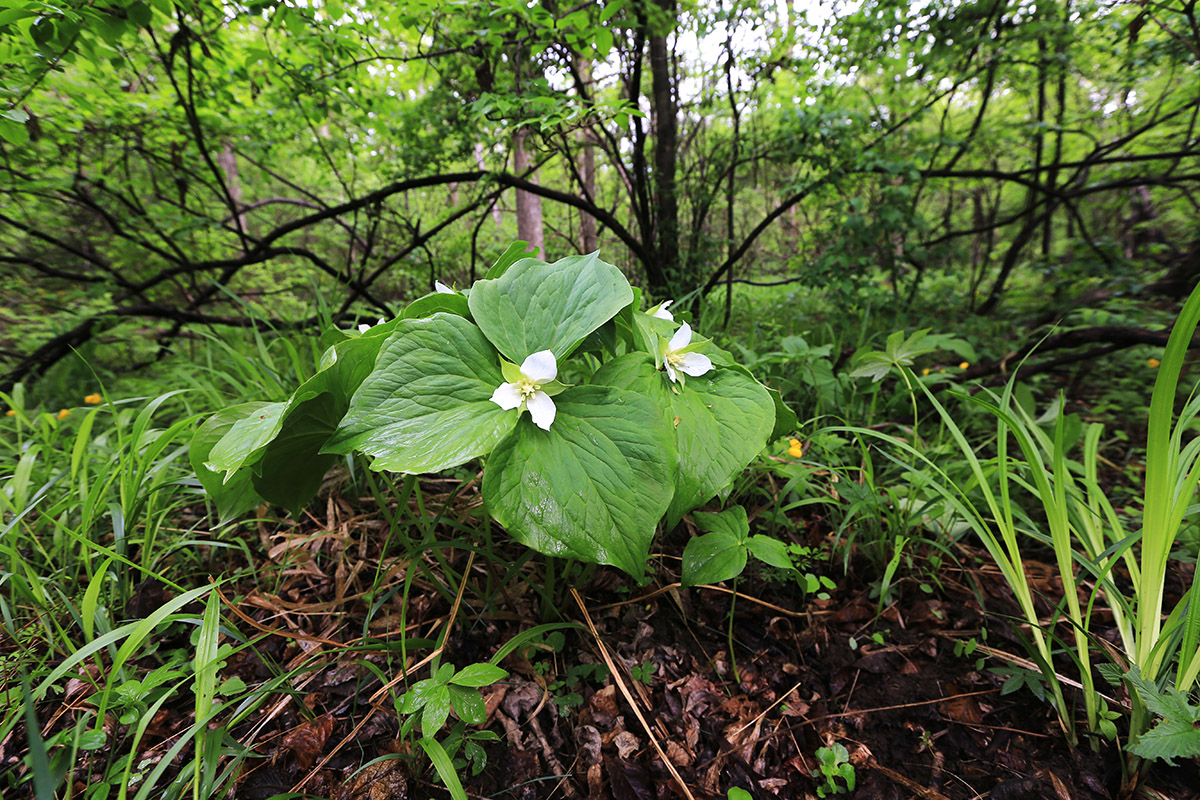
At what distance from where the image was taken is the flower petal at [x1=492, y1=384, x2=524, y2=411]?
73 centimetres

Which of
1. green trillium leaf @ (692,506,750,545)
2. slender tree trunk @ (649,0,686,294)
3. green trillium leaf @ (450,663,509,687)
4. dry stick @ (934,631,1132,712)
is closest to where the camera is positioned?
green trillium leaf @ (450,663,509,687)

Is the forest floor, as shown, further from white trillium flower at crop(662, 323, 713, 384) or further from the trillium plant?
white trillium flower at crop(662, 323, 713, 384)

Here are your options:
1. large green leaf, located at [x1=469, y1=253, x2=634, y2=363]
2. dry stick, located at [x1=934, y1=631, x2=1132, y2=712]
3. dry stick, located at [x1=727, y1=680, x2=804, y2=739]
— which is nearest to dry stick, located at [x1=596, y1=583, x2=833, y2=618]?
dry stick, located at [x1=727, y1=680, x2=804, y2=739]

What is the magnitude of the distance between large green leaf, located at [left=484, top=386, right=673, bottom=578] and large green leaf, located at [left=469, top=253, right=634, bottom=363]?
14cm

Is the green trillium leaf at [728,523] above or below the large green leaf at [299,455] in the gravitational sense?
below

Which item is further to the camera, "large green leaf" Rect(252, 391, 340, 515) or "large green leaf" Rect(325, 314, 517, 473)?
"large green leaf" Rect(252, 391, 340, 515)

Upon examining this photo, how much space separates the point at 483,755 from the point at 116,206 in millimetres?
4450

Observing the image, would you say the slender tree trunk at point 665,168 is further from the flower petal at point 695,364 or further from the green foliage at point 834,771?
the green foliage at point 834,771

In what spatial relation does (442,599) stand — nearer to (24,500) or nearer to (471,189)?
(24,500)

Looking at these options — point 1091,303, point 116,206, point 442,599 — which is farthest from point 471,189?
point 1091,303

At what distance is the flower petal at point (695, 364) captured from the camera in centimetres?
86

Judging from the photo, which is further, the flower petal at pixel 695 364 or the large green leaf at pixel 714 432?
the flower petal at pixel 695 364

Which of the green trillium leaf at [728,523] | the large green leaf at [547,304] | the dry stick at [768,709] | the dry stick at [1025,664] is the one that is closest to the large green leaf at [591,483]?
the large green leaf at [547,304]

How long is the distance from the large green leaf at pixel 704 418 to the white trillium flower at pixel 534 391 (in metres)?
0.16
